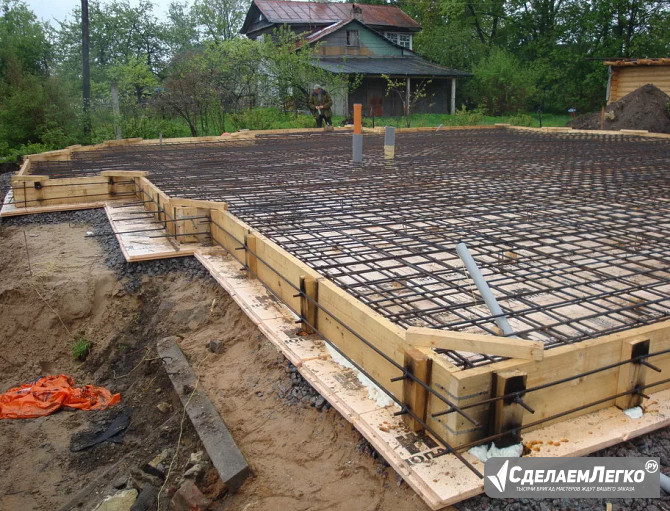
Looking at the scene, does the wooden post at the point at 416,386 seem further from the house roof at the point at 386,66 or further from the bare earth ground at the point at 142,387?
the house roof at the point at 386,66

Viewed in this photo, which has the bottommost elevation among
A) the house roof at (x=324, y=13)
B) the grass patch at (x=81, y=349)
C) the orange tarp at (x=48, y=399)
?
the orange tarp at (x=48, y=399)

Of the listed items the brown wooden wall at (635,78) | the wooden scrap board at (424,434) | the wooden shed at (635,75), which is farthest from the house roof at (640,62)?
the wooden scrap board at (424,434)

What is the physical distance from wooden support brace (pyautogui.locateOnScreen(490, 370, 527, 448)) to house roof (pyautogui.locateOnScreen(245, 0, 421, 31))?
28.0 m

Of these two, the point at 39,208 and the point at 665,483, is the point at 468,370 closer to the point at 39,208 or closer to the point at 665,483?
the point at 665,483

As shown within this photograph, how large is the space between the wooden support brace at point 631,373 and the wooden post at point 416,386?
0.88 m

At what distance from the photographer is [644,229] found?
4477 millimetres

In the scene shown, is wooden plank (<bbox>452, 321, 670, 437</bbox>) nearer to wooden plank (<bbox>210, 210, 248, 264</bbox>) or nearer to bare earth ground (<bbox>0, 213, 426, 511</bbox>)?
bare earth ground (<bbox>0, 213, 426, 511</bbox>)

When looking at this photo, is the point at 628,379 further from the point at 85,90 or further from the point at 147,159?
the point at 85,90

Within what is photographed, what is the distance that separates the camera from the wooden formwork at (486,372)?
222 cm

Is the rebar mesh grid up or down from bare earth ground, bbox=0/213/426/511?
up

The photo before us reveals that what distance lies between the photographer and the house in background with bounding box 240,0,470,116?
996 inches

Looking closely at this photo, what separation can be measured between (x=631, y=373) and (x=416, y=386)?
3.16ft

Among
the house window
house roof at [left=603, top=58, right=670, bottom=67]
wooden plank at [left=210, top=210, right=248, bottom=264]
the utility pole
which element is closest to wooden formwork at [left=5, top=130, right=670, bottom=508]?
wooden plank at [left=210, top=210, right=248, bottom=264]

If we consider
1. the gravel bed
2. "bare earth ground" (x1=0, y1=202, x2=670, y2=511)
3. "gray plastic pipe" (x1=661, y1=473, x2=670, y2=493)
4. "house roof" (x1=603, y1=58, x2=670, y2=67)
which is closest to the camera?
"gray plastic pipe" (x1=661, y1=473, x2=670, y2=493)
